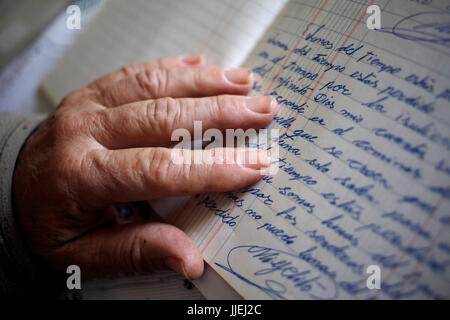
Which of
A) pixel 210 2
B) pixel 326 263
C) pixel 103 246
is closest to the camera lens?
pixel 326 263

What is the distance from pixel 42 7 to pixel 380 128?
957mm

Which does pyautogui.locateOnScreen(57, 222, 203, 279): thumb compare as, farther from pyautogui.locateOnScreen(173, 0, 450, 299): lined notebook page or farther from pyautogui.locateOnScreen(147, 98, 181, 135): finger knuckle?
pyautogui.locateOnScreen(147, 98, 181, 135): finger knuckle

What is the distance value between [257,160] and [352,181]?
128 mm

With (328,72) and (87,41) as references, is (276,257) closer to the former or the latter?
(328,72)

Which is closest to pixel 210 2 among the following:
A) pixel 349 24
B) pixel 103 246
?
pixel 349 24

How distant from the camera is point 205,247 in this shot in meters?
0.42

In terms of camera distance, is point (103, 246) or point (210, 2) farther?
point (210, 2)

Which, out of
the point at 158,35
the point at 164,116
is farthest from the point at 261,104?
the point at 158,35

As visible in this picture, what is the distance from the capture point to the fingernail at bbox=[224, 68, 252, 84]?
0.51 m

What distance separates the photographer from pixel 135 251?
0.44 metres

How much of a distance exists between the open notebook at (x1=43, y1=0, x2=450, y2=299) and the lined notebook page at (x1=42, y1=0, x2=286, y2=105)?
0.11 metres
